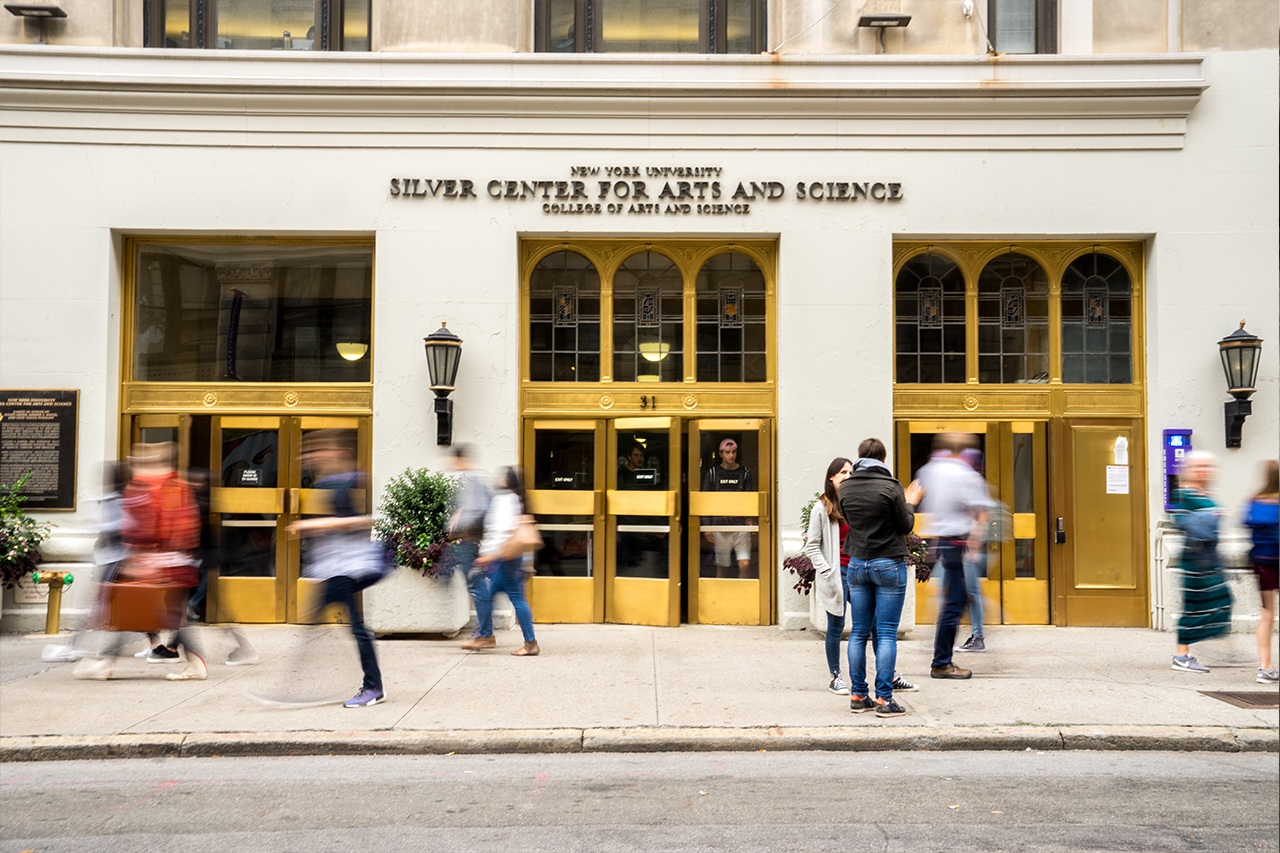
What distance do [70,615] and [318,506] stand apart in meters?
5.15

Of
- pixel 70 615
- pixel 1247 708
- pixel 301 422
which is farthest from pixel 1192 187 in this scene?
pixel 70 615

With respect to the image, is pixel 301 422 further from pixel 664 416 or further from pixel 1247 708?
pixel 1247 708

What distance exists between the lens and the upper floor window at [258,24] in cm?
1208

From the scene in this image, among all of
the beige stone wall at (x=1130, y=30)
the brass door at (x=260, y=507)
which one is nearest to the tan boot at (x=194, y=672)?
the brass door at (x=260, y=507)

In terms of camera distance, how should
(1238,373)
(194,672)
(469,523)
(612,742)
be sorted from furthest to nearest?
(1238,373)
(469,523)
(194,672)
(612,742)

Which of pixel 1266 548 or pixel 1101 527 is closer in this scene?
pixel 1266 548

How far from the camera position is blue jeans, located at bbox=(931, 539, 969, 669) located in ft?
28.5

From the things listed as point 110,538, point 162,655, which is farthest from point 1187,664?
point 110,538

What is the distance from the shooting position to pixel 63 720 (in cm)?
751

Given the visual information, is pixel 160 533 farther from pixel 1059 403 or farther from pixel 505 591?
pixel 1059 403

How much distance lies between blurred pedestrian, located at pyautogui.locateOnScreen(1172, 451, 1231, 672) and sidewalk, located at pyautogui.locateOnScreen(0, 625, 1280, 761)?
0.54 metres

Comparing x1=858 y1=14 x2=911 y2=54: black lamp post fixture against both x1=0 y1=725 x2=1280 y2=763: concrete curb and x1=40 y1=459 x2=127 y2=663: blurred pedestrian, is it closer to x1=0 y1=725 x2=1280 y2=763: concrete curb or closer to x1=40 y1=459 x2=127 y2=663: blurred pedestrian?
x1=0 y1=725 x2=1280 y2=763: concrete curb

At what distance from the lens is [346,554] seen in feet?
25.1

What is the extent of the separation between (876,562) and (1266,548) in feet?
11.6
